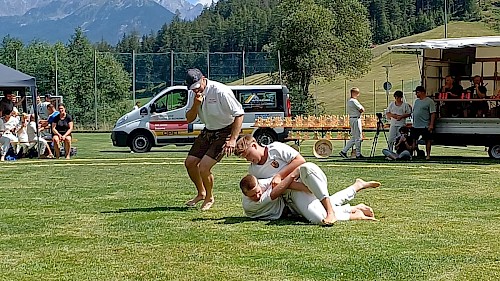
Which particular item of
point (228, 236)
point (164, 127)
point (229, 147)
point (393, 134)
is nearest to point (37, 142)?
point (164, 127)

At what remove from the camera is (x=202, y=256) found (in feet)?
23.4

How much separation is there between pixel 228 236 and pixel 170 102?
17253mm

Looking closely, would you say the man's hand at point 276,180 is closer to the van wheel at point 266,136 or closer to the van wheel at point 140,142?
the van wheel at point 266,136

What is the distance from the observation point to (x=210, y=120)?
32.9 feet

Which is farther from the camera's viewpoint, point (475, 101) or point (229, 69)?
point (229, 69)

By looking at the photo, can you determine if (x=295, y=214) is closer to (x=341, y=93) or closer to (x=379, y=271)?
(x=379, y=271)

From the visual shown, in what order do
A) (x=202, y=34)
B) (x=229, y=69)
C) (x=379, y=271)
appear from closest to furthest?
(x=379, y=271) → (x=229, y=69) → (x=202, y=34)

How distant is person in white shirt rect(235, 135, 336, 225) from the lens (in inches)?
341

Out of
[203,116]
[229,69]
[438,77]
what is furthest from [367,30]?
[203,116]

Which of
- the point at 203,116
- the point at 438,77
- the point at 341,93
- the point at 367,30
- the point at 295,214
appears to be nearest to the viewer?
the point at 295,214

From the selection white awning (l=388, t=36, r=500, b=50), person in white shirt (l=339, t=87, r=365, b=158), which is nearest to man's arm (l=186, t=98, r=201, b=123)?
white awning (l=388, t=36, r=500, b=50)

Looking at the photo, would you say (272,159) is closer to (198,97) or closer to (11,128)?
(198,97)

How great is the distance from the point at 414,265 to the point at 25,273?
10.0 feet

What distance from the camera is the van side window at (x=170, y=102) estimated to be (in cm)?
2511
